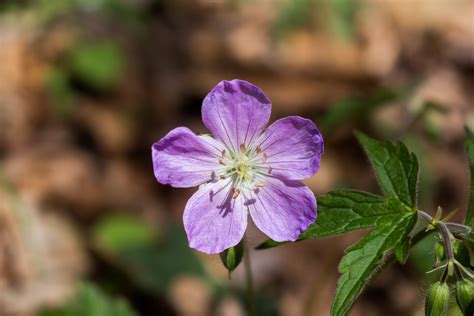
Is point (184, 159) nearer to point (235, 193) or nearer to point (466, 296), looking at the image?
point (235, 193)

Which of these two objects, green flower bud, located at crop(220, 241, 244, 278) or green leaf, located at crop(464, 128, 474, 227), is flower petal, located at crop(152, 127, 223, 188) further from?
green leaf, located at crop(464, 128, 474, 227)

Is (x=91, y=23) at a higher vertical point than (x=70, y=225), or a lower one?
higher

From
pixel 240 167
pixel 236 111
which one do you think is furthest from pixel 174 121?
pixel 236 111

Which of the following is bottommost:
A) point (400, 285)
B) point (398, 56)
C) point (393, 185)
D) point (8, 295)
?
point (400, 285)

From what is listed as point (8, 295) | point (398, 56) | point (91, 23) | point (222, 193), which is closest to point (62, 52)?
point (91, 23)

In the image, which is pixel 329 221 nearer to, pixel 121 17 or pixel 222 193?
pixel 222 193

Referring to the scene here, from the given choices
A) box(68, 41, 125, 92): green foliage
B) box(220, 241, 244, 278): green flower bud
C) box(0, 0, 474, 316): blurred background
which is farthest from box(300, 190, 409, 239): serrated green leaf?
box(68, 41, 125, 92): green foliage

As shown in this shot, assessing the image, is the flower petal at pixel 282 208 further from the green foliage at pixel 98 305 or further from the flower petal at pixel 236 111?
the green foliage at pixel 98 305

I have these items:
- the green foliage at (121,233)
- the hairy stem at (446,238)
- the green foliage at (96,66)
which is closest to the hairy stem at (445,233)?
the hairy stem at (446,238)
